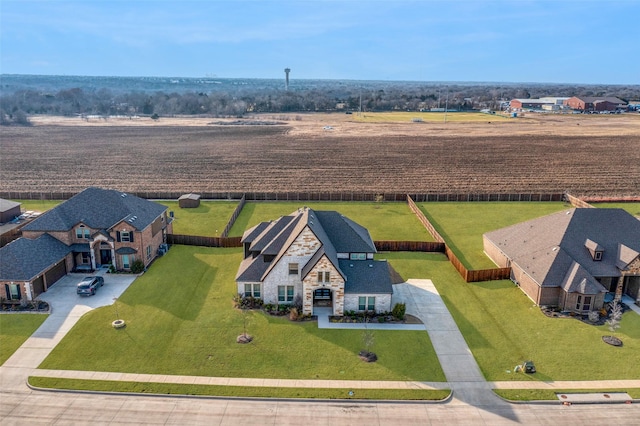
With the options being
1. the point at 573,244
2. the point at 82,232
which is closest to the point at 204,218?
the point at 82,232

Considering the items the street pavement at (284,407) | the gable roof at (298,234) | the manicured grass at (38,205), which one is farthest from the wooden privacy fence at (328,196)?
the street pavement at (284,407)

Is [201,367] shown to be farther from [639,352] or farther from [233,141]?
[233,141]

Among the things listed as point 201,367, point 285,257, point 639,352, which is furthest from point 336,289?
point 639,352

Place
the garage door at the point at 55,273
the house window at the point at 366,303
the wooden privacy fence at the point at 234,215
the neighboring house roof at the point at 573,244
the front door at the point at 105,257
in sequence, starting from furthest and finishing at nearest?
the wooden privacy fence at the point at 234,215 → the front door at the point at 105,257 → the garage door at the point at 55,273 → the neighboring house roof at the point at 573,244 → the house window at the point at 366,303

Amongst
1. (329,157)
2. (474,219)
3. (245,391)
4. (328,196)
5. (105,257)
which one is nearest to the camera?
(245,391)

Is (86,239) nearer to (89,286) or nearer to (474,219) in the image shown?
(89,286)

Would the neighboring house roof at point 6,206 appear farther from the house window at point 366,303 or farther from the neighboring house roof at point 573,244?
the neighboring house roof at point 573,244
